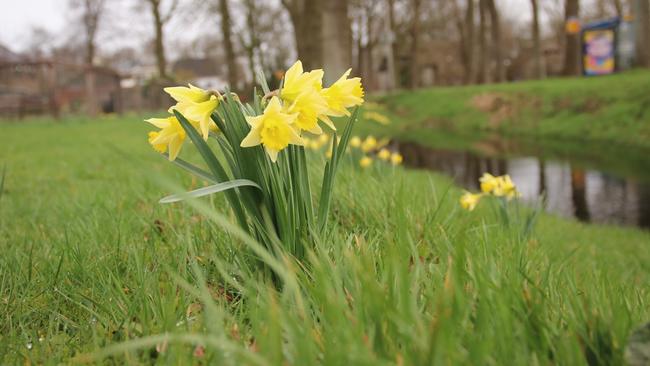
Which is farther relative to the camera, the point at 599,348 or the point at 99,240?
the point at 99,240

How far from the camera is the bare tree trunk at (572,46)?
19.9 m

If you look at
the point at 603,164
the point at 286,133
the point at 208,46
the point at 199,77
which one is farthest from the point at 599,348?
the point at 199,77

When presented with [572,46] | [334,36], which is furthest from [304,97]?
[572,46]

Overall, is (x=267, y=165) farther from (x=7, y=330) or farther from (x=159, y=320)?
(x=7, y=330)

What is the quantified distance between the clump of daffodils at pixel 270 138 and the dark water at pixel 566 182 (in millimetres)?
3894

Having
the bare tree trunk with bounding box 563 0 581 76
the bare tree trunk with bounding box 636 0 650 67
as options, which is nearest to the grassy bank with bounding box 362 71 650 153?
the bare tree trunk with bounding box 636 0 650 67

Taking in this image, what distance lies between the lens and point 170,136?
1.49 metres

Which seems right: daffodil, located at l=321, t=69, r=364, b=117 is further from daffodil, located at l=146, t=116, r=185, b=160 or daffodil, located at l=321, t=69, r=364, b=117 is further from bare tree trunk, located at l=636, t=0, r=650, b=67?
bare tree trunk, located at l=636, t=0, r=650, b=67

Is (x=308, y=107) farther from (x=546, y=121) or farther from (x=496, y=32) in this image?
(x=496, y=32)

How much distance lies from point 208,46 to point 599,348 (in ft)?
117

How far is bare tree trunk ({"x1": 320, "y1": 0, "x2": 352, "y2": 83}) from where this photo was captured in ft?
33.4

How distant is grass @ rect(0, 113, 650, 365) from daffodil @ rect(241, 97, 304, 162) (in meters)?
0.22

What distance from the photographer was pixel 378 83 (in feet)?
151

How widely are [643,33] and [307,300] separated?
18222mm
